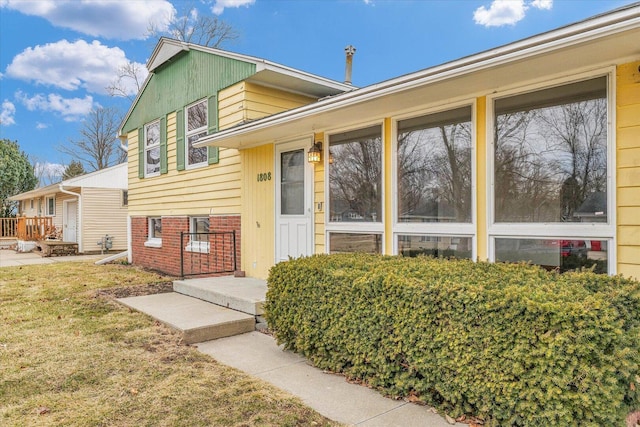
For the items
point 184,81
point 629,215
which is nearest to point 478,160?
point 629,215

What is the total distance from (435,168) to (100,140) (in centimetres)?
3210

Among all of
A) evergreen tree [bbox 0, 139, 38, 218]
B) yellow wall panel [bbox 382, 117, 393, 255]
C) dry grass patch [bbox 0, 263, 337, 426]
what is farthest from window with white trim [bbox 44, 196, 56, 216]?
yellow wall panel [bbox 382, 117, 393, 255]

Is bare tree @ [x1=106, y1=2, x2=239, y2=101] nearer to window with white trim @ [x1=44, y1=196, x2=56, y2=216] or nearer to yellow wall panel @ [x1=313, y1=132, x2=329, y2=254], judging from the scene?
window with white trim @ [x1=44, y1=196, x2=56, y2=216]

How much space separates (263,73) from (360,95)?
3202 millimetres

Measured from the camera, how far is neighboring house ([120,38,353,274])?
24.5 feet

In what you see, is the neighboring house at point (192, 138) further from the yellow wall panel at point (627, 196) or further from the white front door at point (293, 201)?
the yellow wall panel at point (627, 196)

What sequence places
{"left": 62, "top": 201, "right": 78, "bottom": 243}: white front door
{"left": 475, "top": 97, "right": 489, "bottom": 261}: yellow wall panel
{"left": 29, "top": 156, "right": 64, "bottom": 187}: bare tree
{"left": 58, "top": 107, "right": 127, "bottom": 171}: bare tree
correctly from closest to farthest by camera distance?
{"left": 475, "top": 97, "right": 489, "bottom": 261}: yellow wall panel < {"left": 62, "top": 201, "right": 78, "bottom": 243}: white front door < {"left": 58, "top": 107, "right": 127, "bottom": 171}: bare tree < {"left": 29, "top": 156, "right": 64, "bottom": 187}: bare tree

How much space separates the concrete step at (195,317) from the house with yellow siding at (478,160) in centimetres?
156

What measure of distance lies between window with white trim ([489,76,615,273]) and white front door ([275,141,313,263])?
2874mm

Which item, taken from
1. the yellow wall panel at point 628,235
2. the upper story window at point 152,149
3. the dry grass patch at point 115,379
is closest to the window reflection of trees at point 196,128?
the upper story window at point 152,149

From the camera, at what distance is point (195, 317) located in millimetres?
5086

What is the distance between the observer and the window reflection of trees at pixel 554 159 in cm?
354

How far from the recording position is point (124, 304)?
20.2 feet

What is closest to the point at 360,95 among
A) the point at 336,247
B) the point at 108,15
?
the point at 336,247
